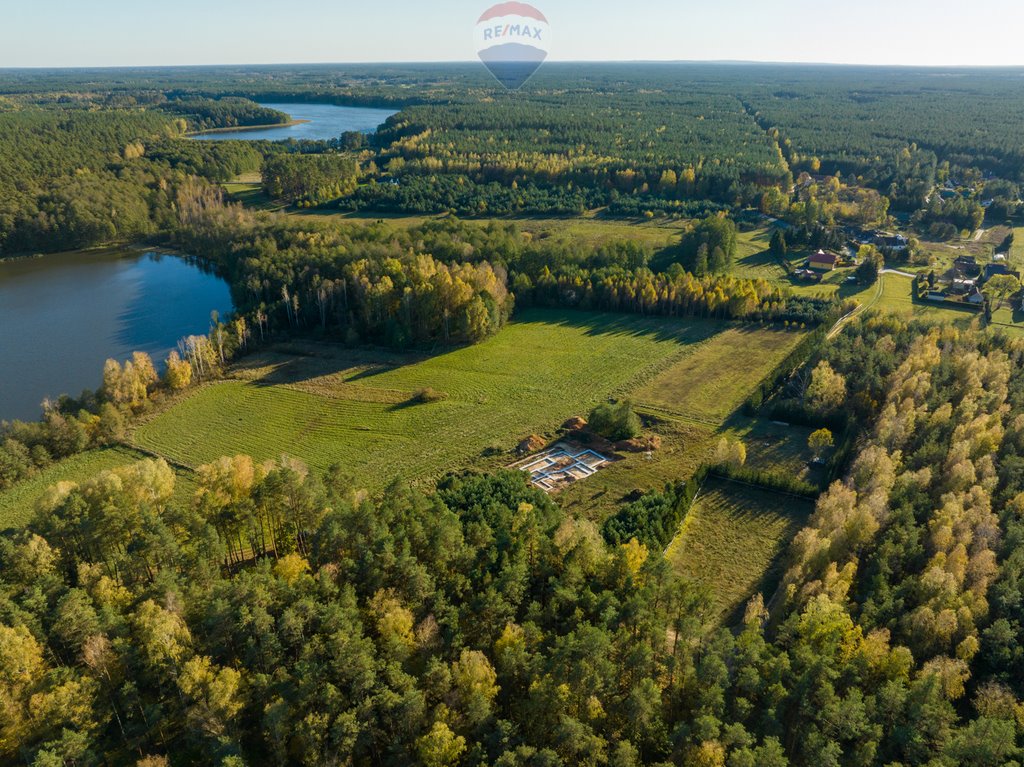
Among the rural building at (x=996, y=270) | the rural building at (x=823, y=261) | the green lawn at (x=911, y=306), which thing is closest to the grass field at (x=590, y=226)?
the rural building at (x=823, y=261)

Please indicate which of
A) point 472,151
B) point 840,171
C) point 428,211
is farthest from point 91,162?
point 840,171

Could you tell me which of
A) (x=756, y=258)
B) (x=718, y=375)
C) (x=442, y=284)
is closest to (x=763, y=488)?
(x=718, y=375)

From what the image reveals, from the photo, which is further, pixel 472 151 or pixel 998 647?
pixel 472 151

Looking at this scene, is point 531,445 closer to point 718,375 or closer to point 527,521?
point 527,521

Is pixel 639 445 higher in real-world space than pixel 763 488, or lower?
higher

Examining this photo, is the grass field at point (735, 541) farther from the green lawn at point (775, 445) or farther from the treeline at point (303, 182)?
the treeline at point (303, 182)

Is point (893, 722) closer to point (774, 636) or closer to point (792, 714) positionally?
point (792, 714)
